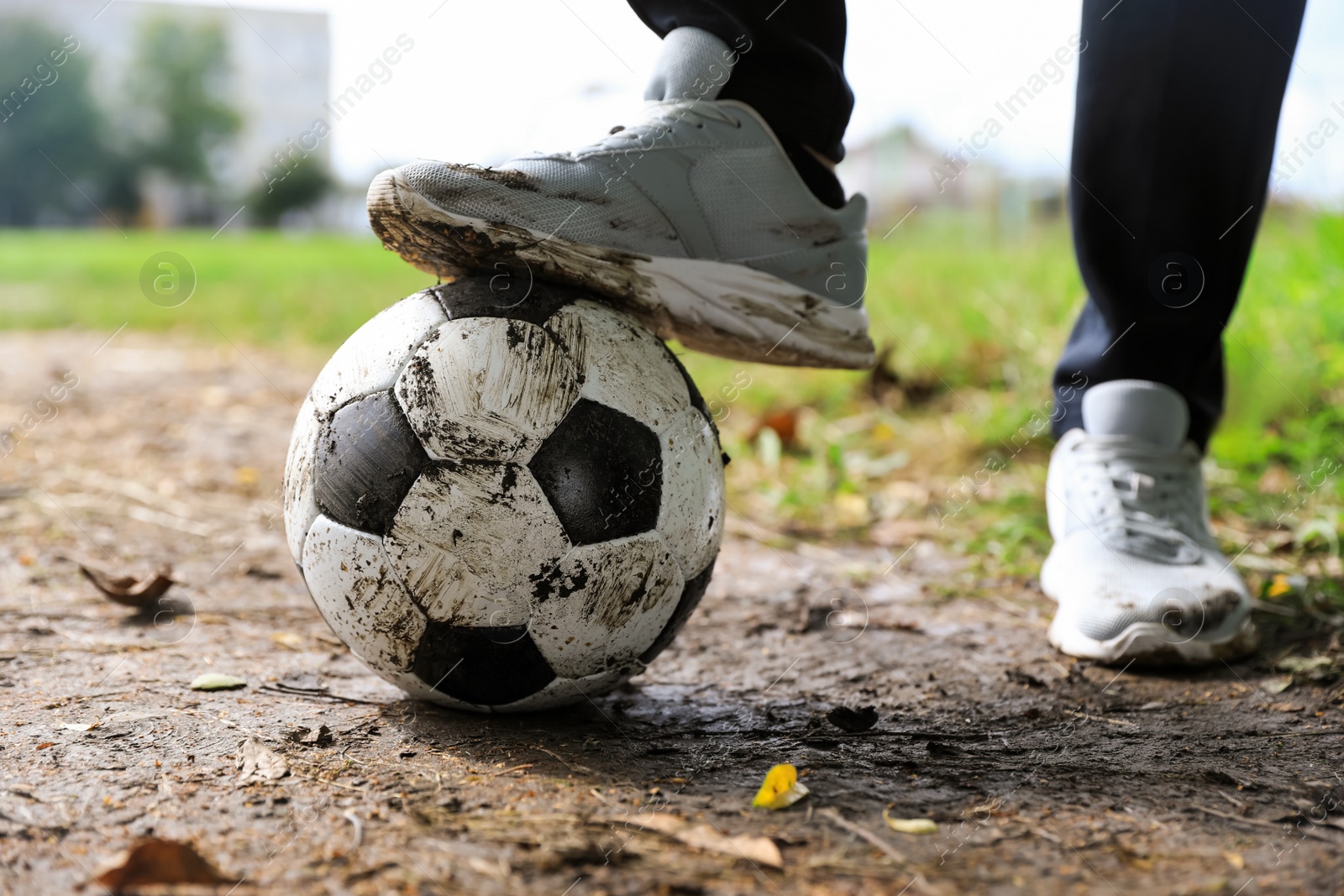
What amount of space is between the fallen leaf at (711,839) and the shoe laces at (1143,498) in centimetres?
138

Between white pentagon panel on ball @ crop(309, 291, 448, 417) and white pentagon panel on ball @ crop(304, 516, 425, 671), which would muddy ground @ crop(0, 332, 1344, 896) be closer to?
white pentagon panel on ball @ crop(304, 516, 425, 671)

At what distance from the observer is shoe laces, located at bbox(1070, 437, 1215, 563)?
2350mm

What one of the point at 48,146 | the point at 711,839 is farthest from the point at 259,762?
the point at 48,146

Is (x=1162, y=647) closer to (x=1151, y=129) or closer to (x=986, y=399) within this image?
(x=1151, y=129)

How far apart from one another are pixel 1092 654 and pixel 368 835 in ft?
5.09

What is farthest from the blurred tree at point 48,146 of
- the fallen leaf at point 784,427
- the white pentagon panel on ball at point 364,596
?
the white pentagon panel on ball at point 364,596

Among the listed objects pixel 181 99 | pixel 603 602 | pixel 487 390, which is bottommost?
pixel 603 602

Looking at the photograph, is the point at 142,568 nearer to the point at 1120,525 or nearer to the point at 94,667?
the point at 94,667

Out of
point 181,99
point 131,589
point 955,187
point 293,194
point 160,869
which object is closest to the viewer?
point 160,869

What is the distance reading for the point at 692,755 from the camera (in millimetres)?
1681

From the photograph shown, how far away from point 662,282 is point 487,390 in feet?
1.55

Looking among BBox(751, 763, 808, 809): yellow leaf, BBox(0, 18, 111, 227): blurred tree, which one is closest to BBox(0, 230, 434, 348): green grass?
BBox(751, 763, 808, 809): yellow leaf

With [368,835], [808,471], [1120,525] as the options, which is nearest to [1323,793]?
[1120,525]

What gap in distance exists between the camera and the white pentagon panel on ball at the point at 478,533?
5.41ft
